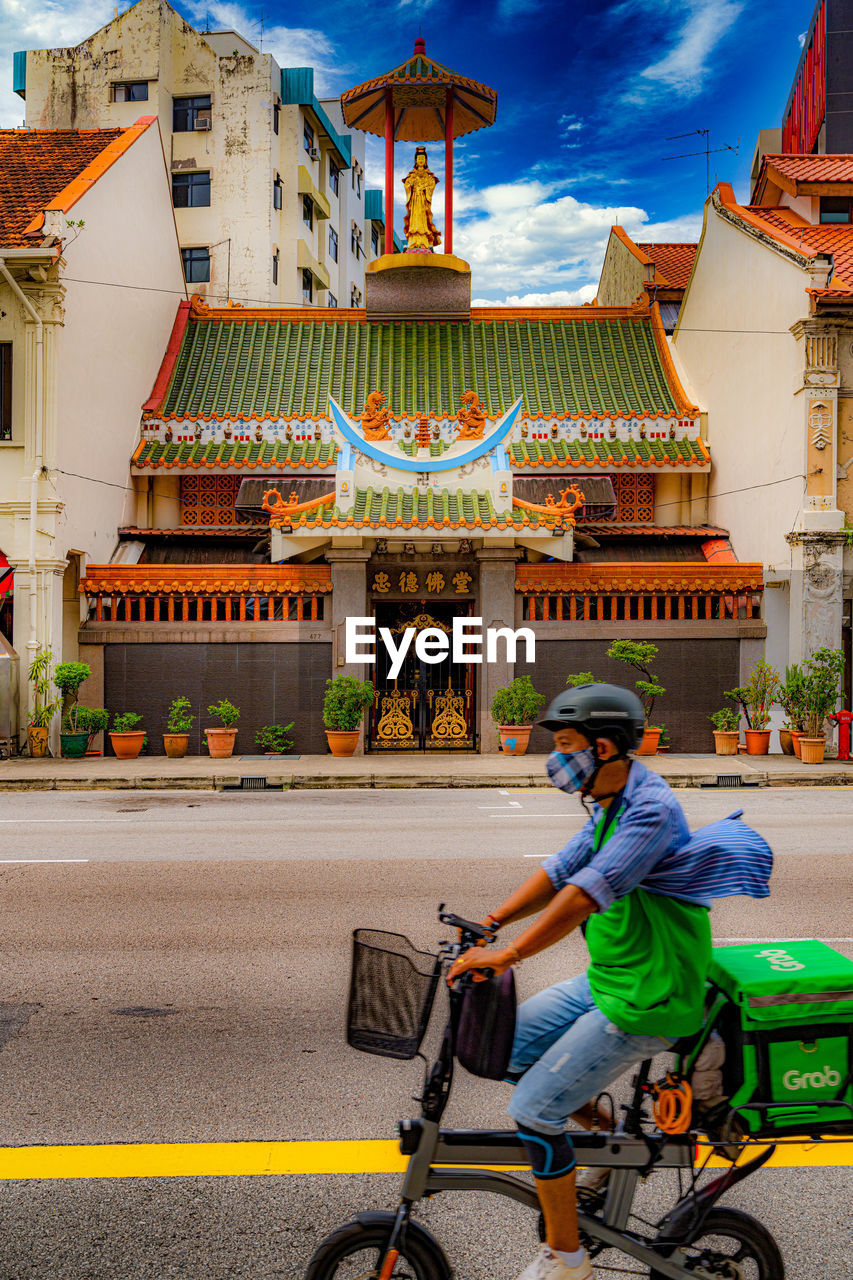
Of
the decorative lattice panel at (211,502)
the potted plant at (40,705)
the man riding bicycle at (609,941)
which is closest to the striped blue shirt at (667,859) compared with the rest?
the man riding bicycle at (609,941)

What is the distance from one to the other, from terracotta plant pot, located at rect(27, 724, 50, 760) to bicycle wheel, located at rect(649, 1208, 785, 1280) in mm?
17618

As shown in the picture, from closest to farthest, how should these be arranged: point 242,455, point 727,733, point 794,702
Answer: point 794,702
point 727,733
point 242,455

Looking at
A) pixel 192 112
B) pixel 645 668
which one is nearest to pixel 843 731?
pixel 645 668

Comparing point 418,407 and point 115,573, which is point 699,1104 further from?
point 418,407

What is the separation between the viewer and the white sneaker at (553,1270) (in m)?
2.97

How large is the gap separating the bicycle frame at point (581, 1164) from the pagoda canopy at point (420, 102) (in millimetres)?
27084

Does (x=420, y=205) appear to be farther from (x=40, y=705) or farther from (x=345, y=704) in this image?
(x=40, y=705)

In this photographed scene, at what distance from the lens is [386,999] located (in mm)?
3051

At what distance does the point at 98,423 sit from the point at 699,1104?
20.3 m

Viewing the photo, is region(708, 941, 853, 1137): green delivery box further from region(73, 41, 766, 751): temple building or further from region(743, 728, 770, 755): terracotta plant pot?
region(743, 728, 770, 755): terracotta plant pot

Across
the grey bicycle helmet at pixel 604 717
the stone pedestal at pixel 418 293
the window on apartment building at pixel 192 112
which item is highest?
the window on apartment building at pixel 192 112

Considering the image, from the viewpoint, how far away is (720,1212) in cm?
312

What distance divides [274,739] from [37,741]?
4.29 metres

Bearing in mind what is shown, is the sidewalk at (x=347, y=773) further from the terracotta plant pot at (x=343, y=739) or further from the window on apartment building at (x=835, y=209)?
the window on apartment building at (x=835, y=209)
